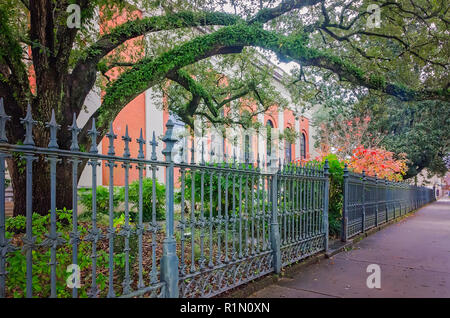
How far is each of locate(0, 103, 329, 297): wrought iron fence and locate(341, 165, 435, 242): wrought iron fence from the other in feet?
4.59

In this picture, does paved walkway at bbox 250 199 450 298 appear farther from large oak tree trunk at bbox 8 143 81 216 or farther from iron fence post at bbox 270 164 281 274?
large oak tree trunk at bbox 8 143 81 216

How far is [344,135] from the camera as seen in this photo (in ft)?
83.1

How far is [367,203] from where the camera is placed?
9633mm

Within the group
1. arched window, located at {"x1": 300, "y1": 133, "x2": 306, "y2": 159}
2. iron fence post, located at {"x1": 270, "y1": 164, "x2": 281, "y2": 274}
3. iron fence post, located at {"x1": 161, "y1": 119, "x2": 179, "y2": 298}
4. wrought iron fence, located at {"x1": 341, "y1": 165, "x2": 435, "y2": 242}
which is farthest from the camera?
arched window, located at {"x1": 300, "y1": 133, "x2": 306, "y2": 159}

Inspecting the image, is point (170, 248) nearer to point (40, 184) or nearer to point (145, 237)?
point (40, 184)

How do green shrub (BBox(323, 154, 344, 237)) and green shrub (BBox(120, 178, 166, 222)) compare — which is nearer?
green shrub (BBox(323, 154, 344, 237))

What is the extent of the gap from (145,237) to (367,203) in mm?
6476

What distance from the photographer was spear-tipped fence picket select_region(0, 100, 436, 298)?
7.72 feet

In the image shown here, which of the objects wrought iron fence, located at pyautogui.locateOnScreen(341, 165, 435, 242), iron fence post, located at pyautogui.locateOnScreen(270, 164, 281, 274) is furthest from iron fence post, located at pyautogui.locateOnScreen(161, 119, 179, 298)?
wrought iron fence, located at pyautogui.locateOnScreen(341, 165, 435, 242)

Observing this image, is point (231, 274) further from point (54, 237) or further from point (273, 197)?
point (54, 237)

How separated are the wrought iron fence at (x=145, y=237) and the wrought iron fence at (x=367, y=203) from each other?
1.40 metres
